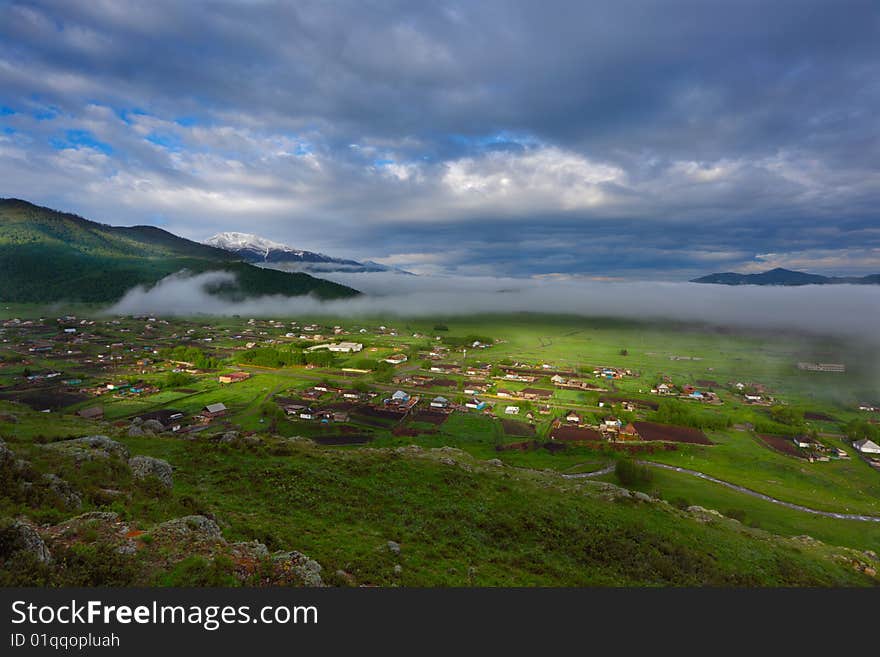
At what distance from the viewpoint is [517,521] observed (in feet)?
65.5

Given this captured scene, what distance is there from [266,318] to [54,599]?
181857 mm

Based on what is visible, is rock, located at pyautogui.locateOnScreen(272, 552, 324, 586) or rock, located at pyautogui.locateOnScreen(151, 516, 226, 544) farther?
rock, located at pyautogui.locateOnScreen(151, 516, 226, 544)

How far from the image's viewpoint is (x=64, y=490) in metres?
12.2

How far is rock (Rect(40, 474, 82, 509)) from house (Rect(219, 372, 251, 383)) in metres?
61.5

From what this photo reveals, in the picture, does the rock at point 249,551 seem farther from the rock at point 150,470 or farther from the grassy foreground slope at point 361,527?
the rock at point 150,470

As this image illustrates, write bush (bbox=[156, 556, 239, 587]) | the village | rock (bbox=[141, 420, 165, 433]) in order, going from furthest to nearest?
the village
rock (bbox=[141, 420, 165, 433])
bush (bbox=[156, 556, 239, 587])

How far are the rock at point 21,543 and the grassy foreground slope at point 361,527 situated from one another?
0.12 m

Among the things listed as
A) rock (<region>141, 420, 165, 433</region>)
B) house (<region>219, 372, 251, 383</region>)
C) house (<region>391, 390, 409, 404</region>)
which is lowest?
house (<region>219, 372, 251, 383</region>)

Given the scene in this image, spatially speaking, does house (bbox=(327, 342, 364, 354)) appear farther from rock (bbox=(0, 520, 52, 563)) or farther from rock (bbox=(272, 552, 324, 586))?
→ rock (bbox=(0, 520, 52, 563))

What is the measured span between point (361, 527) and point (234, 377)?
64.7m

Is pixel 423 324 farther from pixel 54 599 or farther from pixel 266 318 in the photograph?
pixel 54 599

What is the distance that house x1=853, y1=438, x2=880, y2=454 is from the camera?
4713 centimetres

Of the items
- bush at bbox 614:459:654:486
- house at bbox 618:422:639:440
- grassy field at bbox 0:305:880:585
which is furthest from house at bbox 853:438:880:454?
bush at bbox 614:459:654:486

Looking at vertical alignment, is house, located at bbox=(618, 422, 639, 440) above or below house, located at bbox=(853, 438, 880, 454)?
below
